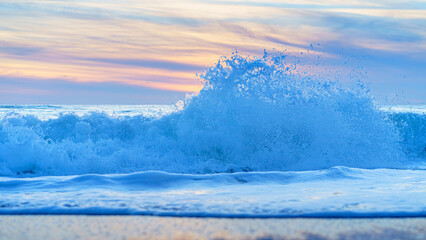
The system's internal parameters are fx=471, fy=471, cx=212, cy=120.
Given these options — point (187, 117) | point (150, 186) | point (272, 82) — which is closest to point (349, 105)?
point (272, 82)

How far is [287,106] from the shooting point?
8133mm

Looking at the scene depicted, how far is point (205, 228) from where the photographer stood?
9.23ft

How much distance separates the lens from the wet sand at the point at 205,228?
2627 millimetres

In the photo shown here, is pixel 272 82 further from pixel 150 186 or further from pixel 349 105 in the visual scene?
pixel 150 186

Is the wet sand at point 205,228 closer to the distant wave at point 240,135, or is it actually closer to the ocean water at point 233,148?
the ocean water at point 233,148

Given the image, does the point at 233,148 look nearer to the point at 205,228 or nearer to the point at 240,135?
the point at 240,135

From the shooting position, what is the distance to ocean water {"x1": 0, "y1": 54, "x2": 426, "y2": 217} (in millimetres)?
4270

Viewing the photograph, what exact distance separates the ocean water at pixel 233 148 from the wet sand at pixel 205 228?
77 centimetres

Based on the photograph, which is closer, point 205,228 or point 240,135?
point 205,228

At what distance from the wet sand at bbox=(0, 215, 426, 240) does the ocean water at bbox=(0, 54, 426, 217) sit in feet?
2.53

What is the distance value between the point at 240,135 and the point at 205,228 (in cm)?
504

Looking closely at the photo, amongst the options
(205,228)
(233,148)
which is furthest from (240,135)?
(205,228)

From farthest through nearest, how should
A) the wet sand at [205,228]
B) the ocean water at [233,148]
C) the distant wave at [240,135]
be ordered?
the distant wave at [240,135] → the ocean water at [233,148] → the wet sand at [205,228]

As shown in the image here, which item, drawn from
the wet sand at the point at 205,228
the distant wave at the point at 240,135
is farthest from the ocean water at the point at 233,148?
the wet sand at the point at 205,228
